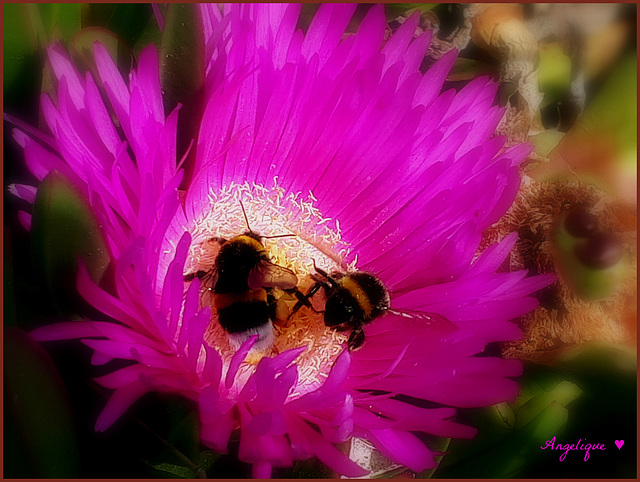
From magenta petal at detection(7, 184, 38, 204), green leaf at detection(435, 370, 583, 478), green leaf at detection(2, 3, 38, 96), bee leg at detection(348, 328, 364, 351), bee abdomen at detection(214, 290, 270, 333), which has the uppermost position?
green leaf at detection(2, 3, 38, 96)

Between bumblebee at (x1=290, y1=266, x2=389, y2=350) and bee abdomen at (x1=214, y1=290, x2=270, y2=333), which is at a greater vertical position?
bee abdomen at (x1=214, y1=290, x2=270, y2=333)

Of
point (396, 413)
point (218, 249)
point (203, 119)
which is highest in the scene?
point (203, 119)

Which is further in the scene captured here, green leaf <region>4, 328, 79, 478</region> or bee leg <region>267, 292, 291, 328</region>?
bee leg <region>267, 292, 291, 328</region>

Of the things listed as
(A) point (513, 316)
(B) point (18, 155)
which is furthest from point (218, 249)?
(A) point (513, 316)

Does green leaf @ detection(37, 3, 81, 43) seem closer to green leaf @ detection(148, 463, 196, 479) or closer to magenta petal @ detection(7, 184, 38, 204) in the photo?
magenta petal @ detection(7, 184, 38, 204)

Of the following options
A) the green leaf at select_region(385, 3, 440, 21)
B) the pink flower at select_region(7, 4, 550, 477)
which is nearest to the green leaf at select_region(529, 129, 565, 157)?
the pink flower at select_region(7, 4, 550, 477)

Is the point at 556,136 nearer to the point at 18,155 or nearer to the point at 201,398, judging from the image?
the point at 201,398

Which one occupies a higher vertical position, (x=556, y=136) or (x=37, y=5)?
(x=37, y=5)
